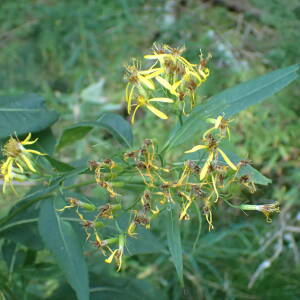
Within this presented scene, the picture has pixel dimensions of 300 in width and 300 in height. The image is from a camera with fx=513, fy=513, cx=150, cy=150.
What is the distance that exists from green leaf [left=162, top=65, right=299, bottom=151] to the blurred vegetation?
2.65 ft

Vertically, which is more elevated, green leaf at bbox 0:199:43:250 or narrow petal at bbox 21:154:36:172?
narrow petal at bbox 21:154:36:172

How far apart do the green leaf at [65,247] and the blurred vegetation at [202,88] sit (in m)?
0.44

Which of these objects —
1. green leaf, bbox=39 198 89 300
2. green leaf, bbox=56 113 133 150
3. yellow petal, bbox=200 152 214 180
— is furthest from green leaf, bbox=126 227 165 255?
yellow petal, bbox=200 152 214 180

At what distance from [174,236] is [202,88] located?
2.13 meters

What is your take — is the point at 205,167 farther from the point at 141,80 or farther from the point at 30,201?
the point at 30,201

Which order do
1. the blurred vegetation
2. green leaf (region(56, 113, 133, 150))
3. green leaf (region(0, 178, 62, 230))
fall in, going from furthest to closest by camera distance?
1. the blurred vegetation
2. green leaf (region(56, 113, 133, 150))
3. green leaf (region(0, 178, 62, 230))

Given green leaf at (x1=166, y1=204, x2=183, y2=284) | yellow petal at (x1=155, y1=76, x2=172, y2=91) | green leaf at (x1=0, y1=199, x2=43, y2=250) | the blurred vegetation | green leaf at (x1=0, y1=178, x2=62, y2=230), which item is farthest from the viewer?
the blurred vegetation

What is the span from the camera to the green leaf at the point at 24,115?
151cm

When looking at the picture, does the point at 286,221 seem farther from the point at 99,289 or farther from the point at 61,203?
the point at 61,203

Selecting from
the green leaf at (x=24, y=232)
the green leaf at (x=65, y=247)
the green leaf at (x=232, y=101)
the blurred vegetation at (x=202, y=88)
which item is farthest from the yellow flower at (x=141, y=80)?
the blurred vegetation at (x=202, y=88)

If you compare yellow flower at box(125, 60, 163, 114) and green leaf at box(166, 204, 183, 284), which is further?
yellow flower at box(125, 60, 163, 114)

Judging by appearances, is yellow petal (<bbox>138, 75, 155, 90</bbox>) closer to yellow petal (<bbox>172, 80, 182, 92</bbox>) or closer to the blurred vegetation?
yellow petal (<bbox>172, 80, 182, 92</bbox>)

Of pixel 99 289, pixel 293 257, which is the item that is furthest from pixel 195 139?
pixel 99 289

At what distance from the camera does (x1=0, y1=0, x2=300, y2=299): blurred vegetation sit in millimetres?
2576
